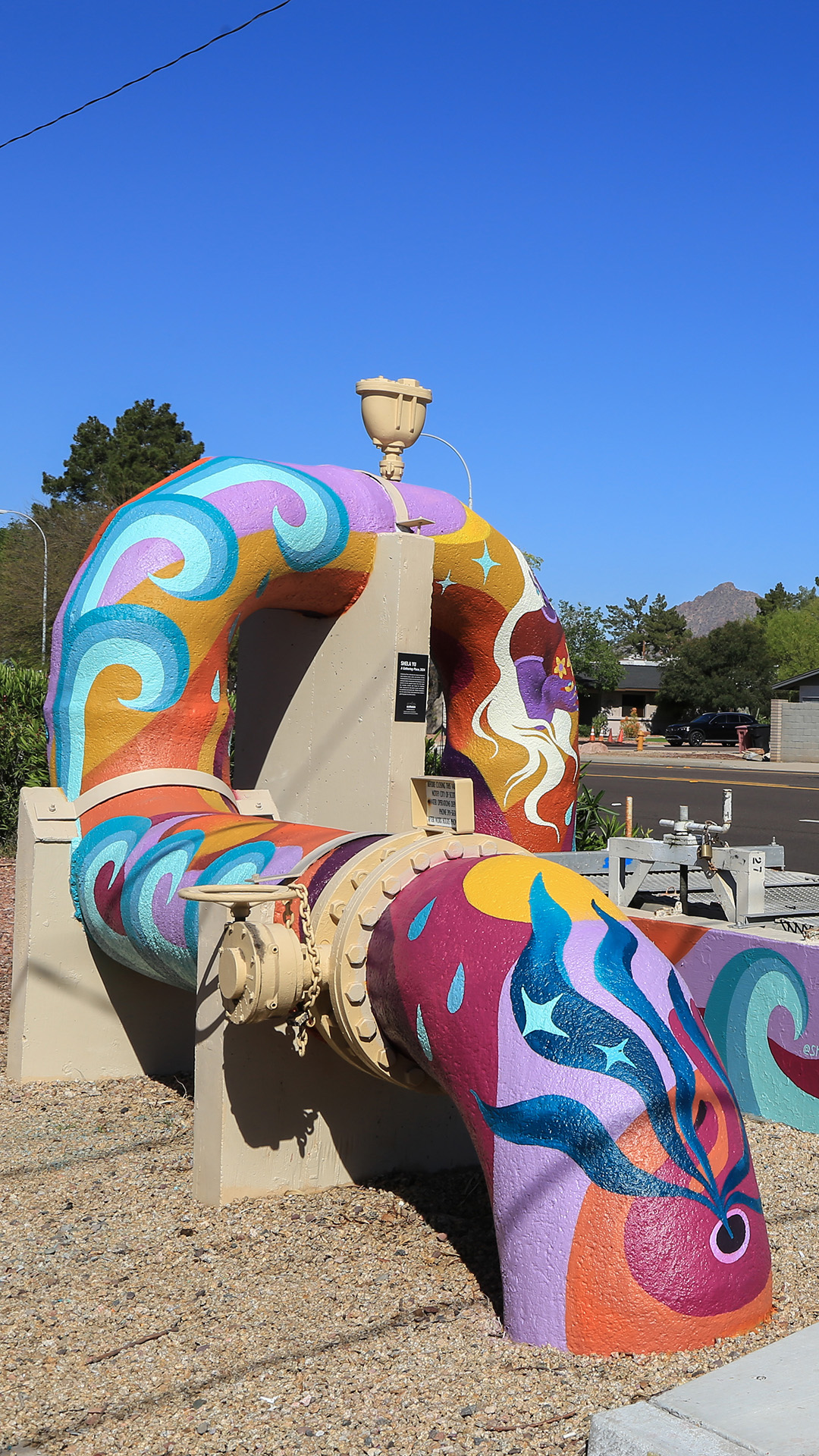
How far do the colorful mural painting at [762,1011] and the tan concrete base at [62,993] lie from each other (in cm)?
252

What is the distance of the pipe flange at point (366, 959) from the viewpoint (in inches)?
149

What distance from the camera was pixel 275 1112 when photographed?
4375 mm

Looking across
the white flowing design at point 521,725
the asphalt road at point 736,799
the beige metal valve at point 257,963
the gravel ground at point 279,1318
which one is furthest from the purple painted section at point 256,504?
the asphalt road at point 736,799

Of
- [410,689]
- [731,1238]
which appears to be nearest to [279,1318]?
[731,1238]

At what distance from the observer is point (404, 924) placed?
12.1 ft

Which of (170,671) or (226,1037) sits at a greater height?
(170,671)

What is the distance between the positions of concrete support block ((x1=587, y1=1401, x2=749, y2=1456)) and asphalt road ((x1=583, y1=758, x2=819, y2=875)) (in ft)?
34.3

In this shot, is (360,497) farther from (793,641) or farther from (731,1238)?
(793,641)

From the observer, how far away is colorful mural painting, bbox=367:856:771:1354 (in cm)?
305

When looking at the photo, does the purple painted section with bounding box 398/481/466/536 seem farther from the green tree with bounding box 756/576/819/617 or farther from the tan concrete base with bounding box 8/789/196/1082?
the green tree with bounding box 756/576/819/617

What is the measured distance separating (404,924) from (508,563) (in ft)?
14.7

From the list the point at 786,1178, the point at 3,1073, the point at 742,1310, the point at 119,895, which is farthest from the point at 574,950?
the point at 3,1073

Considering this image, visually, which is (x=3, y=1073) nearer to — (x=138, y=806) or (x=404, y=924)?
(x=138, y=806)

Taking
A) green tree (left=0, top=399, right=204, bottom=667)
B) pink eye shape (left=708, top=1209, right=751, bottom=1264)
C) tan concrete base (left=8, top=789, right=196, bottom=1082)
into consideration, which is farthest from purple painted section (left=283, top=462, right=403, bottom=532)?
green tree (left=0, top=399, right=204, bottom=667)
